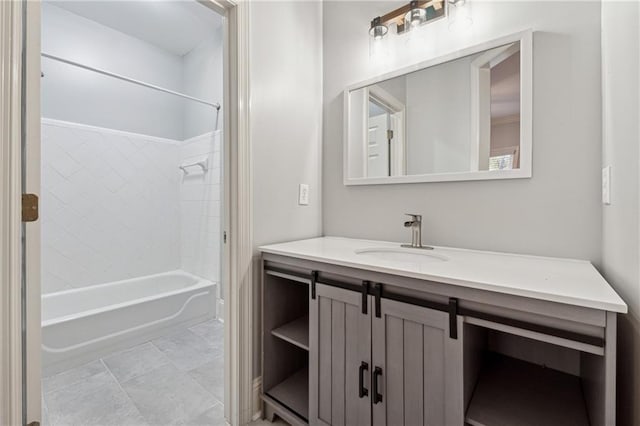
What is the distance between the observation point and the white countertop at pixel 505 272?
2.42ft

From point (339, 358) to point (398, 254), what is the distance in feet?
1.89

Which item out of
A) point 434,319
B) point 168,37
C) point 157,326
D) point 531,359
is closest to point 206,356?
point 157,326

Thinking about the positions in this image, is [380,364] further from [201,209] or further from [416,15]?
[201,209]

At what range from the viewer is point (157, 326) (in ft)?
7.68

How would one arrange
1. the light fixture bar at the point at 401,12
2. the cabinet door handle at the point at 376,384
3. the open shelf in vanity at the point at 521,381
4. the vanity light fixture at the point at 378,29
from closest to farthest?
the open shelf in vanity at the point at 521,381 < the cabinet door handle at the point at 376,384 < the light fixture bar at the point at 401,12 < the vanity light fixture at the point at 378,29

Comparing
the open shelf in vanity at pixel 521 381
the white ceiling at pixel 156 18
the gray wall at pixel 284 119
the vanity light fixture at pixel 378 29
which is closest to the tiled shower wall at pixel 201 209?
the white ceiling at pixel 156 18

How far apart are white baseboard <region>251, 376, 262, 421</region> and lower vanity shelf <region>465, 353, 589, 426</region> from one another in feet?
3.16

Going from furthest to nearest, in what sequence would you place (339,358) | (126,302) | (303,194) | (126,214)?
(126,214) < (126,302) < (303,194) < (339,358)

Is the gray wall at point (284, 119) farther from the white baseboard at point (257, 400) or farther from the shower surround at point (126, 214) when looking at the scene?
the shower surround at point (126, 214)

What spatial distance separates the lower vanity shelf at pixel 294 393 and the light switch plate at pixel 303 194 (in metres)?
0.94

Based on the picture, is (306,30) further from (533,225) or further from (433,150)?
(533,225)

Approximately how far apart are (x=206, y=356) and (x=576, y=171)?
2.33m

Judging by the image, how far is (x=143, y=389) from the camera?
171 cm

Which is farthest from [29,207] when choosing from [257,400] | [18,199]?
[257,400]
